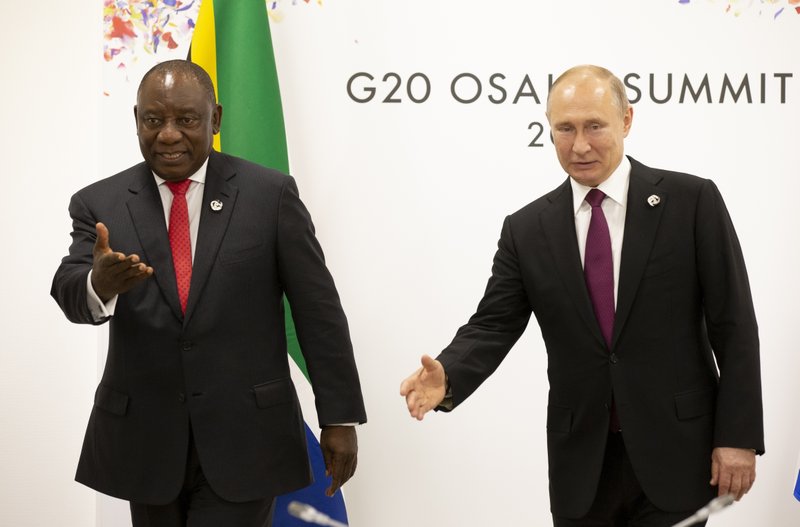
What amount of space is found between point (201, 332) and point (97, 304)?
0.26 m

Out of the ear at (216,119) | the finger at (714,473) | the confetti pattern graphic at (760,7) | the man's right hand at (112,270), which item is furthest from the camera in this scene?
the confetti pattern graphic at (760,7)

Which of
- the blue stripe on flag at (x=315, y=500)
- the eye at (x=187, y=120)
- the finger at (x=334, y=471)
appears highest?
the eye at (x=187, y=120)

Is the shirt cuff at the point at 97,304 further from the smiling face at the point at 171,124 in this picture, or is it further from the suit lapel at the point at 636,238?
A: the suit lapel at the point at 636,238

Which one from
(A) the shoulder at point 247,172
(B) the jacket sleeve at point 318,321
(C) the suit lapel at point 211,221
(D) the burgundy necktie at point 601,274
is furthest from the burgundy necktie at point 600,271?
(C) the suit lapel at point 211,221

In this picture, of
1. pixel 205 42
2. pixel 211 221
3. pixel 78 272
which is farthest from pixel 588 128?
pixel 205 42

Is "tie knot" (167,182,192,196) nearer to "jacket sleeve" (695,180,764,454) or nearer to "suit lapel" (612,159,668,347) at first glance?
"suit lapel" (612,159,668,347)

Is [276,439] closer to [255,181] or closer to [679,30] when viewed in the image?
[255,181]

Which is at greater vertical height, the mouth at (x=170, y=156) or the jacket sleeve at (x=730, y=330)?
the mouth at (x=170, y=156)

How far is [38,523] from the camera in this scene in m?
4.03

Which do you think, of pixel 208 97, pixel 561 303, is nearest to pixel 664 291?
pixel 561 303

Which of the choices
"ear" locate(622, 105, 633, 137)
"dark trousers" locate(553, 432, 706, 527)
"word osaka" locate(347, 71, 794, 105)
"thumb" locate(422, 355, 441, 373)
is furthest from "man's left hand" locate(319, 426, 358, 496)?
"word osaka" locate(347, 71, 794, 105)

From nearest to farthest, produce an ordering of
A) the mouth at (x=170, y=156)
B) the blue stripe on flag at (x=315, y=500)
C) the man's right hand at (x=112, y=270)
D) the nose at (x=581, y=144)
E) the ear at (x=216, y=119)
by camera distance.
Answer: the man's right hand at (x=112, y=270) < the nose at (x=581, y=144) < the mouth at (x=170, y=156) < the ear at (x=216, y=119) < the blue stripe on flag at (x=315, y=500)

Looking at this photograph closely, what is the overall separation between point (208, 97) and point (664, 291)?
1225 mm

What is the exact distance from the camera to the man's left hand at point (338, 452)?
258cm
